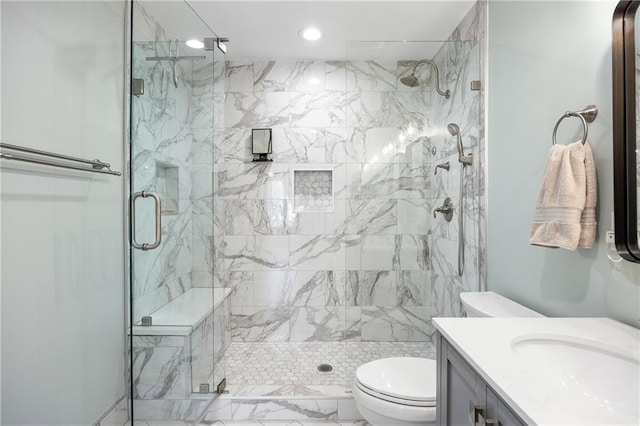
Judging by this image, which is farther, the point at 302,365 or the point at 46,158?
the point at 302,365

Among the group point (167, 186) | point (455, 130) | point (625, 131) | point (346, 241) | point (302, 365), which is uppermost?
point (455, 130)

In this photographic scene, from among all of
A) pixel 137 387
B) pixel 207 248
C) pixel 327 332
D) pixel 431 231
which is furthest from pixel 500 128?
pixel 137 387

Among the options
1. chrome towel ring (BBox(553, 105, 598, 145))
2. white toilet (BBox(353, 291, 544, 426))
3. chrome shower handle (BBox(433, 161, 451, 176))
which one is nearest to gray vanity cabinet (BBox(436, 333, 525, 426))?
white toilet (BBox(353, 291, 544, 426))

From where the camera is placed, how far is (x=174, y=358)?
5.83 ft

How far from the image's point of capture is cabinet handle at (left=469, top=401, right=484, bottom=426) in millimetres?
859

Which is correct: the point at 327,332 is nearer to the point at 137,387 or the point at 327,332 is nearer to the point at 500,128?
the point at 137,387

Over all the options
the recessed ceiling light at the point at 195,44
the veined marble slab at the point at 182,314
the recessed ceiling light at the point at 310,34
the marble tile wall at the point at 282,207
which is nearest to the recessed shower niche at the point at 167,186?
the veined marble slab at the point at 182,314

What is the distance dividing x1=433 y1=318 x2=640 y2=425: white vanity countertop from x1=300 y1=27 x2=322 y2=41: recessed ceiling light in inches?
83.0

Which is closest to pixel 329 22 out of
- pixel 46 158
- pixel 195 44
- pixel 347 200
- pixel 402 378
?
pixel 195 44

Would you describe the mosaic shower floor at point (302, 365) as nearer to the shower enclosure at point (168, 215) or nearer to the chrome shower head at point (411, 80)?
the shower enclosure at point (168, 215)

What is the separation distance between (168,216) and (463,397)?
1517 mm

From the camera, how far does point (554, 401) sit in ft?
2.19

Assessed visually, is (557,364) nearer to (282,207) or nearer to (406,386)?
(406,386)

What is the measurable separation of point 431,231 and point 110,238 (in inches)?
69.3
